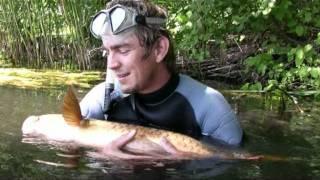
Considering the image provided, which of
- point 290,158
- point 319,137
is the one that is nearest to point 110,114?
point 290,158

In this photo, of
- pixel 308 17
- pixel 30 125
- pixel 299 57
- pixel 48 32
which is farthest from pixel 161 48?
pixel 48 32

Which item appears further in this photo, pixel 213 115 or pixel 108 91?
pixel 108 91

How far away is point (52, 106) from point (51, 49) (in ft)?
18.7

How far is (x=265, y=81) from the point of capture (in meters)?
7.74

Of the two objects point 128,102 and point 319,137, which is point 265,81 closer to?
point 319,137

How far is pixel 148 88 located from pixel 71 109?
48cm

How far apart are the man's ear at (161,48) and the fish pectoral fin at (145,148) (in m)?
0.54

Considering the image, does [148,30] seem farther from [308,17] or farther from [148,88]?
[308,17]

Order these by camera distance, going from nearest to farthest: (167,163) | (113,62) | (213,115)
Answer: (167,163), (113,62), (213,115)

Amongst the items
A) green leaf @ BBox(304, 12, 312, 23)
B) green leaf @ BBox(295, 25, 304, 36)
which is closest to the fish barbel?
green leaf @ BBox(304, 12, 312, 23)

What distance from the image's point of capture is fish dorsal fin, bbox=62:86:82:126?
122 inches

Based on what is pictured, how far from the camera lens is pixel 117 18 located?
3.18 metres

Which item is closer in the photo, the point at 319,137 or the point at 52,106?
the point at 319,137

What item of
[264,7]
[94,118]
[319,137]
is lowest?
[319,137]
